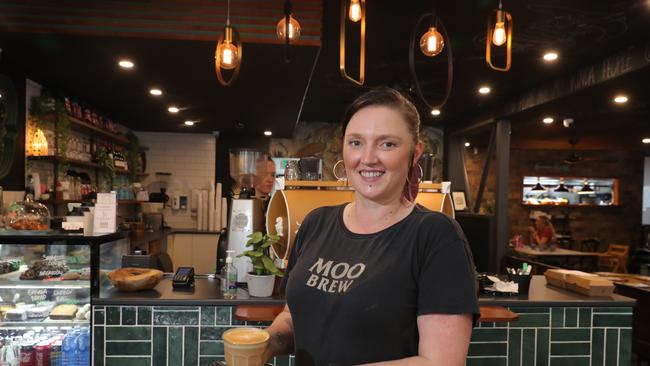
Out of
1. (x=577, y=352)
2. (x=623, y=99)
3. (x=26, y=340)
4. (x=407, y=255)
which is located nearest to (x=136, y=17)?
(x=26, y=340)

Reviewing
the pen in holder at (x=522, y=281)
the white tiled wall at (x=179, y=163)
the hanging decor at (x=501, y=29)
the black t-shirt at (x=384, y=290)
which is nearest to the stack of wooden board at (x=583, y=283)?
the pen in holder at (x=522, y=281)

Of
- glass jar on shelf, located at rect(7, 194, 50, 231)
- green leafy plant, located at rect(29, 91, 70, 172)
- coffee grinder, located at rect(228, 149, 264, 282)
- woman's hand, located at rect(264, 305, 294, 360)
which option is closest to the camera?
woman's hand, located at rect(264, 305, 294, 360)

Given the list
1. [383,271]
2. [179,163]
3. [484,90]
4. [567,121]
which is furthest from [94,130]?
[567,121]

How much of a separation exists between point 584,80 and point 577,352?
12.0ft

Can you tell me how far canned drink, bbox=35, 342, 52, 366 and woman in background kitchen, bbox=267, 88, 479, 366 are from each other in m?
1.98

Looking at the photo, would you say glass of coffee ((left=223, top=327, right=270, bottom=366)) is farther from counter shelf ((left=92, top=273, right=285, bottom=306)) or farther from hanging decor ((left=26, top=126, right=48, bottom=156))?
hanging decor ((left=26, top=126, right=48, bottom=156))

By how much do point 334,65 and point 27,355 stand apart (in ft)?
13.7

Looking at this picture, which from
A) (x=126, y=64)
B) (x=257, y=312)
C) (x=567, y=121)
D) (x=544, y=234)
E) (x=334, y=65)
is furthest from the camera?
(x=544, y=234)

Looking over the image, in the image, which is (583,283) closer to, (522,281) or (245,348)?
(522,281)

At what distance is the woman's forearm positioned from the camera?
1.37 meters

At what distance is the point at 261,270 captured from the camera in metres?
2.86

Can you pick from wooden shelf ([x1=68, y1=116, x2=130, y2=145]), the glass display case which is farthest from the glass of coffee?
wooden shelf ([x1=68, y1=116, x2=130, y2=145])

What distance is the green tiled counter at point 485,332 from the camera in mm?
2730

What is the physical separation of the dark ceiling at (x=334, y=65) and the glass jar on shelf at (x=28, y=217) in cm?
146
